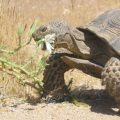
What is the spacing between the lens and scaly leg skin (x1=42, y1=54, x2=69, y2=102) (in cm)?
632

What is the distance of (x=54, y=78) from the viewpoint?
645cm

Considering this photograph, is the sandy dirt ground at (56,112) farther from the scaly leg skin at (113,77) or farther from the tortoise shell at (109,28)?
the tortoise shell at (109,28)

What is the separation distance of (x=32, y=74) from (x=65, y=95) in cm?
80

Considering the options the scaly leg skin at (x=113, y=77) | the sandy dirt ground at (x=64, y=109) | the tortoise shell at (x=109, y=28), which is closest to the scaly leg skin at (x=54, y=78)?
the sandy dirt ground at (x=64, y=109)

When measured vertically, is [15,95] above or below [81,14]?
below

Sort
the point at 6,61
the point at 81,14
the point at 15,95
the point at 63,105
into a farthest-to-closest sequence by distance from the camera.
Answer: the point at 81,14 < the point at 15,95 < the point at 63,105 < the point at 6,61

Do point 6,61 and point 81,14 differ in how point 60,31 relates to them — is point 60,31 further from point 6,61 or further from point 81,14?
point 81,14

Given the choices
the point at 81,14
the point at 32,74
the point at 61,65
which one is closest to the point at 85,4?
the point at 81,14

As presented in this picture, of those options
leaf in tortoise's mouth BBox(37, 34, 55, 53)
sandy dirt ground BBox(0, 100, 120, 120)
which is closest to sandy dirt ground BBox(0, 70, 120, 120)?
sandy dirt ground BBox(0, 100, 120, 120)

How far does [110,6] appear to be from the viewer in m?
11.5

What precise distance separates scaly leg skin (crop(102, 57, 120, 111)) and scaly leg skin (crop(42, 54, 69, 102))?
2.79 feet

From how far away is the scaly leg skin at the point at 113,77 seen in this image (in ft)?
18.0

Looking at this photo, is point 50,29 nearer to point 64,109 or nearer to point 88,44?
point 88,44

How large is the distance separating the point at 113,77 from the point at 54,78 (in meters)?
1.10
